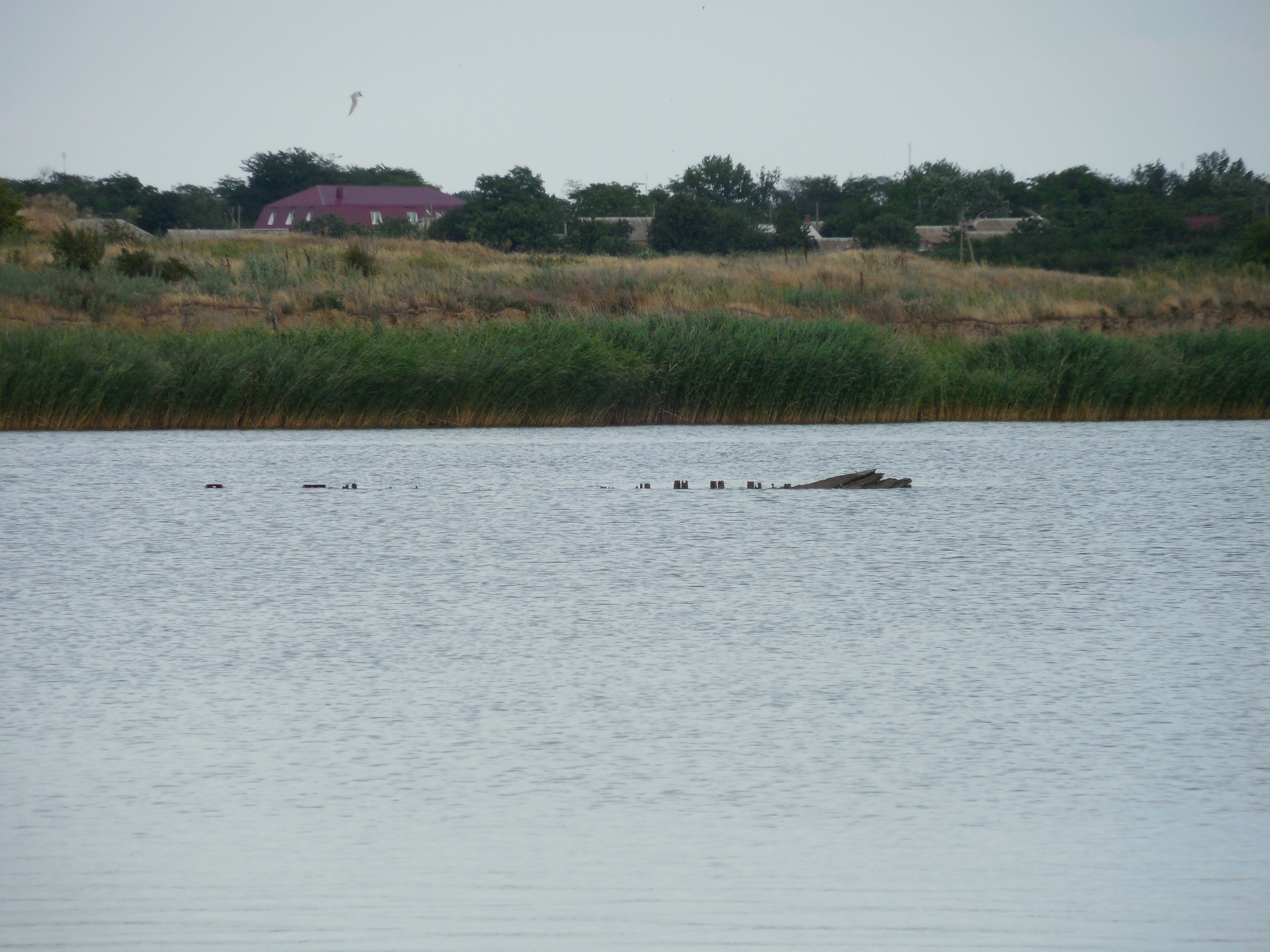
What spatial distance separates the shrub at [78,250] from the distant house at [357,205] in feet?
185

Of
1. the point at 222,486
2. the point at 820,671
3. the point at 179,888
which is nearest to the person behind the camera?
the point at 179,888

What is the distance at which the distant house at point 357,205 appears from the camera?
94.8 meters

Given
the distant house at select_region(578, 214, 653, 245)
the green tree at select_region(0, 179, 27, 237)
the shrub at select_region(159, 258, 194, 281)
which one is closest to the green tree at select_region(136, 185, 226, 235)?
the distant house at select_region(578, 214, 653, 245)

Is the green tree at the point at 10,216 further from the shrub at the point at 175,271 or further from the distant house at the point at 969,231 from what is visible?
the distant house at the point at 969,231

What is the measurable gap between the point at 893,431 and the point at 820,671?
54.4ft

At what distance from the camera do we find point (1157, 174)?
83.8 meters

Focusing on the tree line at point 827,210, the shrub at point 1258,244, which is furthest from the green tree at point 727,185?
the shrub at point 1258,244

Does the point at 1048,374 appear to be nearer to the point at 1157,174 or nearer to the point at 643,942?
the point at 643,942

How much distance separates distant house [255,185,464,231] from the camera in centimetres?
9481

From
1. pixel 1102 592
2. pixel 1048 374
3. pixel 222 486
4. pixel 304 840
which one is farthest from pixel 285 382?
pixel 304 840

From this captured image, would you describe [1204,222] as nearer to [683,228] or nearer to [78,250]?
[683,228]

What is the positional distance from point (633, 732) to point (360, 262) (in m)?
32.9

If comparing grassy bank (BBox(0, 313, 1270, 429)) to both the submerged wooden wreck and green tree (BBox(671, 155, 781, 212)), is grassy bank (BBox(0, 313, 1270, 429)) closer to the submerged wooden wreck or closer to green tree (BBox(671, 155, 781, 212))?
the submerged wooden wreck

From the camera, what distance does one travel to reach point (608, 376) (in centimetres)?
2430
